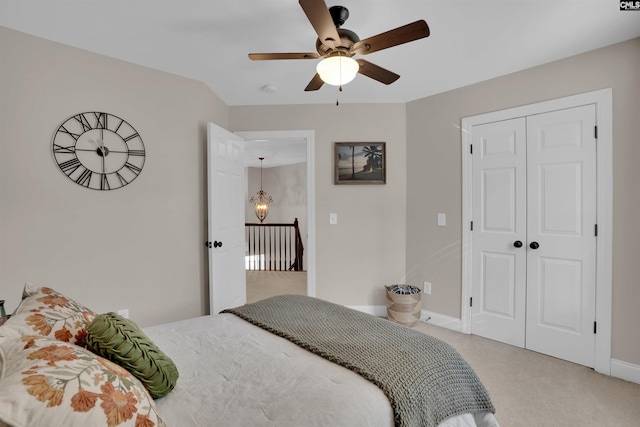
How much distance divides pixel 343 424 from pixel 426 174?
291 cm

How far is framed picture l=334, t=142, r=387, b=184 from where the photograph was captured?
3621mm

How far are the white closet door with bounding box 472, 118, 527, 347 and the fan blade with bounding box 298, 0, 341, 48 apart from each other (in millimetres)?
1987

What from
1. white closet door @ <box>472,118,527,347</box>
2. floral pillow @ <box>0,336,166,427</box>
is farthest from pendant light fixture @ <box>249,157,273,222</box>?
floral pillow @ <box>0,336,166,427</box>

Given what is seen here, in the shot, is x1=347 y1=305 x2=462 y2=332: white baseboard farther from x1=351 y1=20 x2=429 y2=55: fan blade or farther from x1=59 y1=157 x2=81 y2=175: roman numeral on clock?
x1=59 y1=157 x2=81 y2=175: roman numeral on clock

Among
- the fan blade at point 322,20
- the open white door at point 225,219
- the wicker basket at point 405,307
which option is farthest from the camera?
the wicker basket at point 405,307

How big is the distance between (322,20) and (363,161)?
7.16 ft

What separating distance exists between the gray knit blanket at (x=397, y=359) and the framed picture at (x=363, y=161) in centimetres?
208

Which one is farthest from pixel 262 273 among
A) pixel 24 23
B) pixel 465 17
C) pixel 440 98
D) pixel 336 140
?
pixel 465 17

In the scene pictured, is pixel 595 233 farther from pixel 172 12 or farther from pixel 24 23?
pixel 24 23

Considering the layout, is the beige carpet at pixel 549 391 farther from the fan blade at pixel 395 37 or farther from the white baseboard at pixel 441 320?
the fan blade at pixel 395 37

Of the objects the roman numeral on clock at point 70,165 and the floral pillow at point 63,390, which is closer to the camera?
the floral pillow at point 63,390

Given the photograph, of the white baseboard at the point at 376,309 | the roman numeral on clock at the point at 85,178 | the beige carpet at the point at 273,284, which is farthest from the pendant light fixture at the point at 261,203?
the roman numeral on clock at the point at 85,178

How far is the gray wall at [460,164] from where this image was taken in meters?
2.30

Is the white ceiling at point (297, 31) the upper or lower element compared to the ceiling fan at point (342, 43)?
upper
